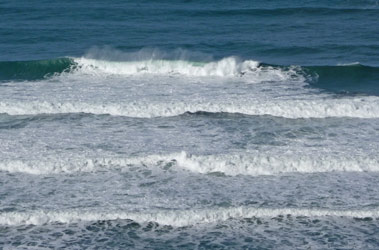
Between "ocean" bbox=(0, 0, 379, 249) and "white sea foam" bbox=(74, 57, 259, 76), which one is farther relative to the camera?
"white sea foam" bbox=(74, 57, 259, 76)

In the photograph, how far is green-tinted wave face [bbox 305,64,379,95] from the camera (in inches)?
953

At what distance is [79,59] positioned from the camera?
26.6 meters

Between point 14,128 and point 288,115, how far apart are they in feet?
25.4

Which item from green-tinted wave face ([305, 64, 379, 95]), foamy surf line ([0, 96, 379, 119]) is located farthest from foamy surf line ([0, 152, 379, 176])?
green-tinted wave face ([305, 64, 379, 95])

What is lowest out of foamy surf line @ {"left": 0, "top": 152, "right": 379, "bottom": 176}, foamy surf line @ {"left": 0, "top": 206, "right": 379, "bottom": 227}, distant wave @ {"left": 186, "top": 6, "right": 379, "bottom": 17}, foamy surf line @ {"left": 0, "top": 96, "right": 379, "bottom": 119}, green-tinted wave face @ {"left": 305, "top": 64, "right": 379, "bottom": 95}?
foamy surf line @ {"left": 0, "top": 206, "right": 379, "bottom": 227}

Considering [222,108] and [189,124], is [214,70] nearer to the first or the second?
[222,108]

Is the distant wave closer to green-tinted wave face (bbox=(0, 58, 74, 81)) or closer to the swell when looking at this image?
the swell

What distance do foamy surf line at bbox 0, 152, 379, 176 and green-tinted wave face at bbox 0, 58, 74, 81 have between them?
6891 millimetres

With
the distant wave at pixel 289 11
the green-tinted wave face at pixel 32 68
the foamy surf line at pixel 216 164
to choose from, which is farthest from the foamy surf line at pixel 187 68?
the foamy surf line at pixel 216 164

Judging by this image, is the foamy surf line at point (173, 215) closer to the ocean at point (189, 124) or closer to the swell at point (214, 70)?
the ocean at point (189, 124)

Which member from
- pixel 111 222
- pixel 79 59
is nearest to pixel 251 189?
pixel 111 222

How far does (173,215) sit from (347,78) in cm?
1048

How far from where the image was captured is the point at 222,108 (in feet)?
73.7

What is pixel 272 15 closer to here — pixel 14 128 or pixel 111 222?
pixel 14 128
